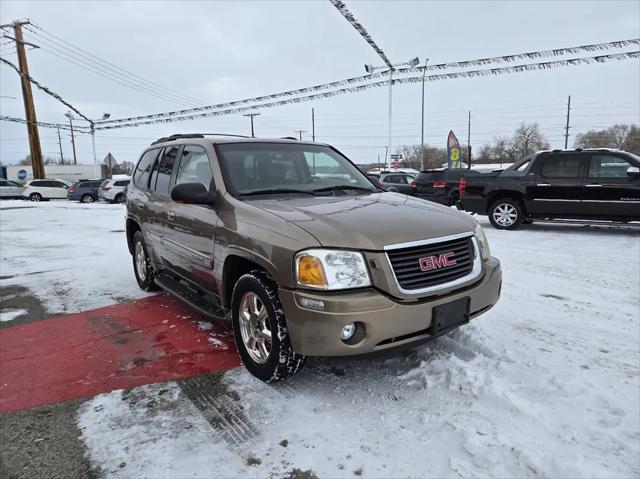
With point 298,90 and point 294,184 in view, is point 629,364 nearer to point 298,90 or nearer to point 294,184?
point 294,184

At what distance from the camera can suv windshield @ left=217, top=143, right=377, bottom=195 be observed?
11.8 feet

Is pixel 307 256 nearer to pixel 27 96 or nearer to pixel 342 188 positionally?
pixel 342 188

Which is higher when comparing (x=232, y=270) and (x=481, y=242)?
(x=481, y=242)

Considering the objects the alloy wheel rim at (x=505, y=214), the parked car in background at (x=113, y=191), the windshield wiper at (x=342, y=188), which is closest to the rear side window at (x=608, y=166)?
the alloy wheel rim at (x=505, y=214)

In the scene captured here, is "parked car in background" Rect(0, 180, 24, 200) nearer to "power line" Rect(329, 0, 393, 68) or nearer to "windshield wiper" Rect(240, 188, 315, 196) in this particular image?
"power line" Rect(329, 0, 393, 68)

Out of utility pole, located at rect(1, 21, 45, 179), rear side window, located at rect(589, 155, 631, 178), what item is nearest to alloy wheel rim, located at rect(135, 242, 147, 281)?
rear side window, located at rect(589, 155, 631, 178)

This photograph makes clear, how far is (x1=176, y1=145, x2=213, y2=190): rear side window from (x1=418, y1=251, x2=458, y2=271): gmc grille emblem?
6.19 ft

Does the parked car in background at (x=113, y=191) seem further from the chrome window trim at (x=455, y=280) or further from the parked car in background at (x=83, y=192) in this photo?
the chrome window trim at (x=455, y=280)

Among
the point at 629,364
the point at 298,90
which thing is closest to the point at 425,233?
the point at 629,364

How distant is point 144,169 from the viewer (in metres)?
5.35

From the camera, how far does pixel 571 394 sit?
2.78 metres

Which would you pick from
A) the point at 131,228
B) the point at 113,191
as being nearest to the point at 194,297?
the point at 131,228

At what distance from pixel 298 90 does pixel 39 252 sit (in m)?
17.0

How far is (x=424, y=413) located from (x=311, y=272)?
1088 mm
